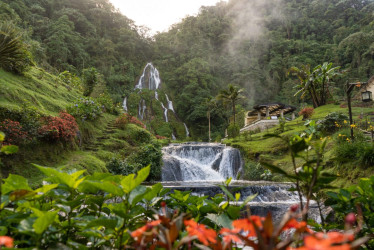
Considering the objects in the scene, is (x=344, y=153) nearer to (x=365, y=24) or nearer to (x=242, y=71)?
(x=242, y=71)

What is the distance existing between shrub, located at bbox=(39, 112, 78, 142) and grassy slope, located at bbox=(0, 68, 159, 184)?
283mm

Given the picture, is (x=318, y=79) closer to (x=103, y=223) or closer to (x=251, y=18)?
(x=103, y=223)

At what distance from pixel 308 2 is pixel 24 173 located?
6955cm

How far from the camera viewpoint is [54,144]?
7422 mm

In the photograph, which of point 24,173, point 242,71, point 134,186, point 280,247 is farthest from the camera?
point 242,71

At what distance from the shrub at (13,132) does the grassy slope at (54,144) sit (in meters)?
0.41

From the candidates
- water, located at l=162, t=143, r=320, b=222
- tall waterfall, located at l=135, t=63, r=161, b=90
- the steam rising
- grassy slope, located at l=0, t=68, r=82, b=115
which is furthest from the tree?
the steam rising

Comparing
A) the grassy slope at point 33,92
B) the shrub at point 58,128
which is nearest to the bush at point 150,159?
the shrub at point 58,128

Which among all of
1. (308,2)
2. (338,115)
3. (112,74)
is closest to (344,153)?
(338,115)

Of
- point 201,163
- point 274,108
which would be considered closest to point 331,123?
point 201,163

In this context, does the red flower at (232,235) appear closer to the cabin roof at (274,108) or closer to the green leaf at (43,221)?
the green leaf at (43,221)

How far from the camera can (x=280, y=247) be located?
0.41 meters

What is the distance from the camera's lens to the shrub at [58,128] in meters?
7.04

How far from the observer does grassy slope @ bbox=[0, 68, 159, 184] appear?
6.27 meters
